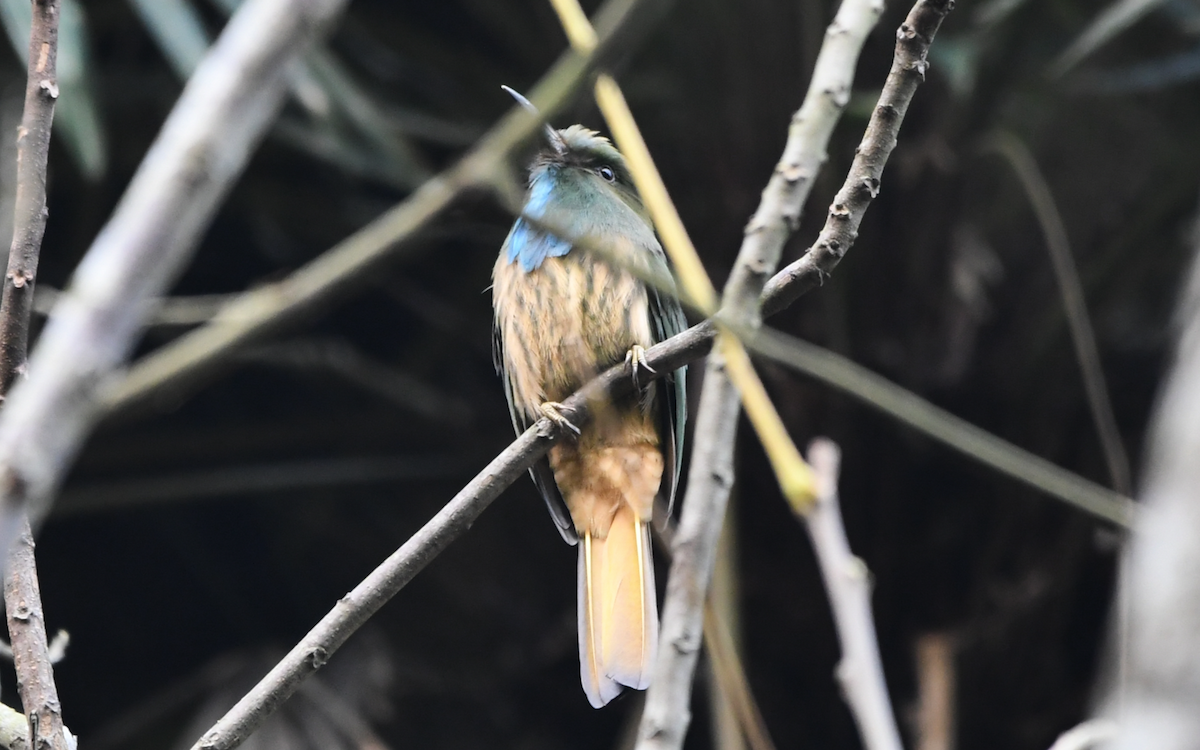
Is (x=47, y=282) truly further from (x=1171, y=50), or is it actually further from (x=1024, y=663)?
(x=1171, y=50)

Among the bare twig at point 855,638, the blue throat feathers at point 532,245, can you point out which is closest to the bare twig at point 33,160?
the bare twig at point 855,638

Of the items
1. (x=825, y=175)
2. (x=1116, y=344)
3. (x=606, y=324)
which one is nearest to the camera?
(x=606, y=324)

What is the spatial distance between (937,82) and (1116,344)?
2.91 ft

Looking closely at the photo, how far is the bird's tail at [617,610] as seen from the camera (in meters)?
1.87

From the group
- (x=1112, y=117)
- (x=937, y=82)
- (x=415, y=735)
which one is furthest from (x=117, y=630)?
(x=1112, y=117)

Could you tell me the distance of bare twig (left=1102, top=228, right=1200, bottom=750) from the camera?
15.8 inches

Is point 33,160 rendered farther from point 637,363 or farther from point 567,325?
point 567,325

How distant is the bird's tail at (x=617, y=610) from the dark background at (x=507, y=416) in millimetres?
604

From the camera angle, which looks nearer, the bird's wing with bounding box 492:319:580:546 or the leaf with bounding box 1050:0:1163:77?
the bird's wing with bounding box 492:319:580:546

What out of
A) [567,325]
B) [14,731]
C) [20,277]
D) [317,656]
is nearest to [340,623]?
[317,656]

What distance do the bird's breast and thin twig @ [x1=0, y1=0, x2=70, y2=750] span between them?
1046 mm

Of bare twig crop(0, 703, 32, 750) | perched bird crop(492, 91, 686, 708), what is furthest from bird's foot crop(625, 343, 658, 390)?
bare twig crop(0, 703, 32, 750)

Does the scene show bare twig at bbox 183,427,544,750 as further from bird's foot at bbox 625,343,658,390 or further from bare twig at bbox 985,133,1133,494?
bare twig at bbox 985,133,1133,494

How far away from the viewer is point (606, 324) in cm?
220
